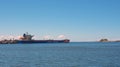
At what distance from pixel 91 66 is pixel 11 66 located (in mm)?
13816

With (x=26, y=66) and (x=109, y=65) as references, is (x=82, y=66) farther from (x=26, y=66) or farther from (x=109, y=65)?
(x=26, y=66)

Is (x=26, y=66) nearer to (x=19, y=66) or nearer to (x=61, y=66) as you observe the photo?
(x=19, y=66)

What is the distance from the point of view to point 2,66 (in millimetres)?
52469

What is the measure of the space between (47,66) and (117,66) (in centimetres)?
1179

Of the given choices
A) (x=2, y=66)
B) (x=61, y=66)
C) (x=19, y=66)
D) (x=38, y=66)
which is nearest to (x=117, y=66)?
(x=61, y=66)

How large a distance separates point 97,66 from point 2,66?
16.5m

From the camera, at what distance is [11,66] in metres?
52.0

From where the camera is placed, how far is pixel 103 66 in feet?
165

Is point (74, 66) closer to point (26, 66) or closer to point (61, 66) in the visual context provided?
point (61, 66)

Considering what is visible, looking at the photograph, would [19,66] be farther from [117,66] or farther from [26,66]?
[117,66]

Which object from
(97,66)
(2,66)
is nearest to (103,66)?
(97,66)

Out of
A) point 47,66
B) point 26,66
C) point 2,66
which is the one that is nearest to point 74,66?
point 47,66

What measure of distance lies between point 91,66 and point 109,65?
347cm

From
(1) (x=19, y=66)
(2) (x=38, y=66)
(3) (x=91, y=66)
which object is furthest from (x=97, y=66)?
(1) (x=19, y=66)
